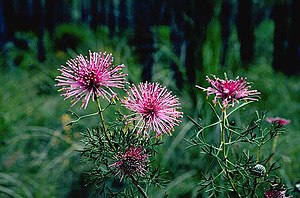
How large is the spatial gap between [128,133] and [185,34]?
7.30ft

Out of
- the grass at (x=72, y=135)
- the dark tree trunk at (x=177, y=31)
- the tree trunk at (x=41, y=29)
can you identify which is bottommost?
the grass at (x=72, y=135)

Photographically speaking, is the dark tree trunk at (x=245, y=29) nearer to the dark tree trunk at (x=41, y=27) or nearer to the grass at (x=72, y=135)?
the grass at (x=72, y=135)

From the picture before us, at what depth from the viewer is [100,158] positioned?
0.79m

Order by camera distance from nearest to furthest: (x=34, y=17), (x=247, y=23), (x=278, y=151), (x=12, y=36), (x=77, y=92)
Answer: (x=77, y=92)
(x=278, y=151)
(x=247, y=23)
(x=12, y=36)
(x=34, y=17)

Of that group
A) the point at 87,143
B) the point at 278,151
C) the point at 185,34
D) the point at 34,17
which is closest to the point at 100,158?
the point at 87,143

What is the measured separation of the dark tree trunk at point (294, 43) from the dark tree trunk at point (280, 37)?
0.04m

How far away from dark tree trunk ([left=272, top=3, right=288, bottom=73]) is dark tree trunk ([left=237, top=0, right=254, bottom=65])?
51 cm

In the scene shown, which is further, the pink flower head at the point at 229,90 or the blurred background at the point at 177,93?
the blurred background at the point at 177,93

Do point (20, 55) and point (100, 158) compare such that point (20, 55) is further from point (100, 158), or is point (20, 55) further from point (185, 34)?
point (100, 158)

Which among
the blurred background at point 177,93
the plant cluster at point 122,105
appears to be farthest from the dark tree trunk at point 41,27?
the plant cluster at point 122,105

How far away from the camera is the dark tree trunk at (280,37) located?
4125mm

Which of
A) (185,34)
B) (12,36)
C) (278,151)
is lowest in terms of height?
(278,151)

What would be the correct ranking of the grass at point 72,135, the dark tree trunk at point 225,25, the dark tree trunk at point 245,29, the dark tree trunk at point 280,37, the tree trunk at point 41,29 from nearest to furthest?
the grass at point 72,135
the dark tree trunk at point 225,25
the dark tree trunk at point 245,29
the dark tree trunk at point 280,37
the tree trunk at point 41,29

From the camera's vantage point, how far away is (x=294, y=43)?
435 centimetres
